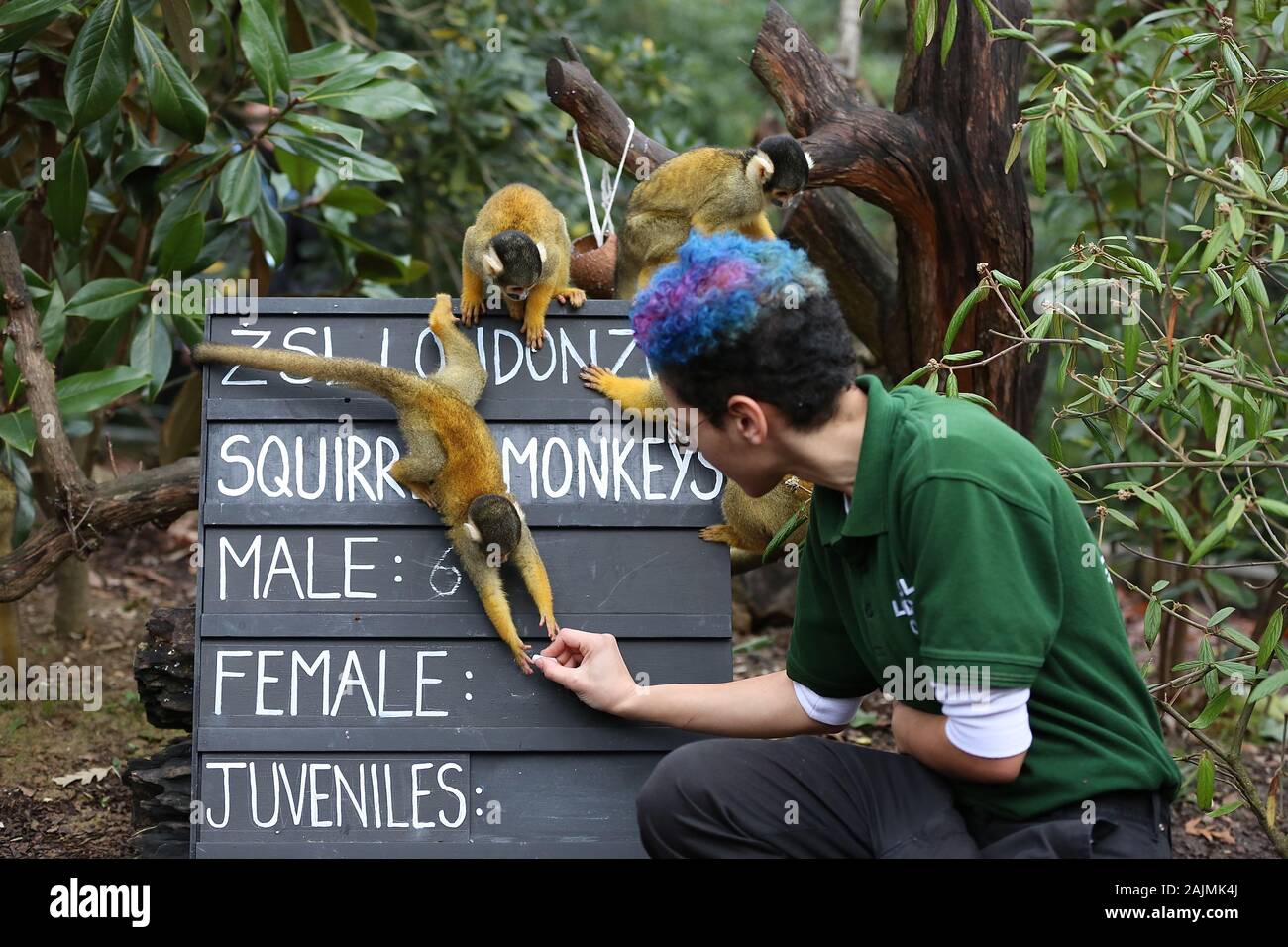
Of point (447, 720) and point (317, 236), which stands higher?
point (317, 236)

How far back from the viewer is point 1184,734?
4414 millimetres

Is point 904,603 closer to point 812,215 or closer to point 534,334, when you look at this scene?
point 534,334

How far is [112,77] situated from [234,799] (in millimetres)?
2147

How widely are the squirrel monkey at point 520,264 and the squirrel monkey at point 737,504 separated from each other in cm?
22

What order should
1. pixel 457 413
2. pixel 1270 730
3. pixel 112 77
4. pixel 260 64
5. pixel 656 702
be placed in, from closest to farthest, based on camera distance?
pixel 656 702, pixel 457 413, pixel 112 77, pixel 260 64, pixel 1270 730

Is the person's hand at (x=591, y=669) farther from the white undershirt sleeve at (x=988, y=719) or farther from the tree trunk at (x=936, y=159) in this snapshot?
the tree trunk at (x=936, y=159)

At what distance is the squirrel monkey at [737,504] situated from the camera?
287 centimetres

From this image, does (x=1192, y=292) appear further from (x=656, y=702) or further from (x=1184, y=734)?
(x=656, y=702)

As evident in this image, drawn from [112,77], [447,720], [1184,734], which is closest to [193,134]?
[112,77]

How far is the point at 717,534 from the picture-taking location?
2.87 m

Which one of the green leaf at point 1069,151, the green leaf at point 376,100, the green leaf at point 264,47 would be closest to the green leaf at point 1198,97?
the green leaf at point 1069,151

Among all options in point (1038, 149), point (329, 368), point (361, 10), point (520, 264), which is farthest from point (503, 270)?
point (361, 10)

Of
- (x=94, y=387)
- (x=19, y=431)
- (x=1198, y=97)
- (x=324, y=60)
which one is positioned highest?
(x=324, y=60)

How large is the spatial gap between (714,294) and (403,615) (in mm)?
1241
